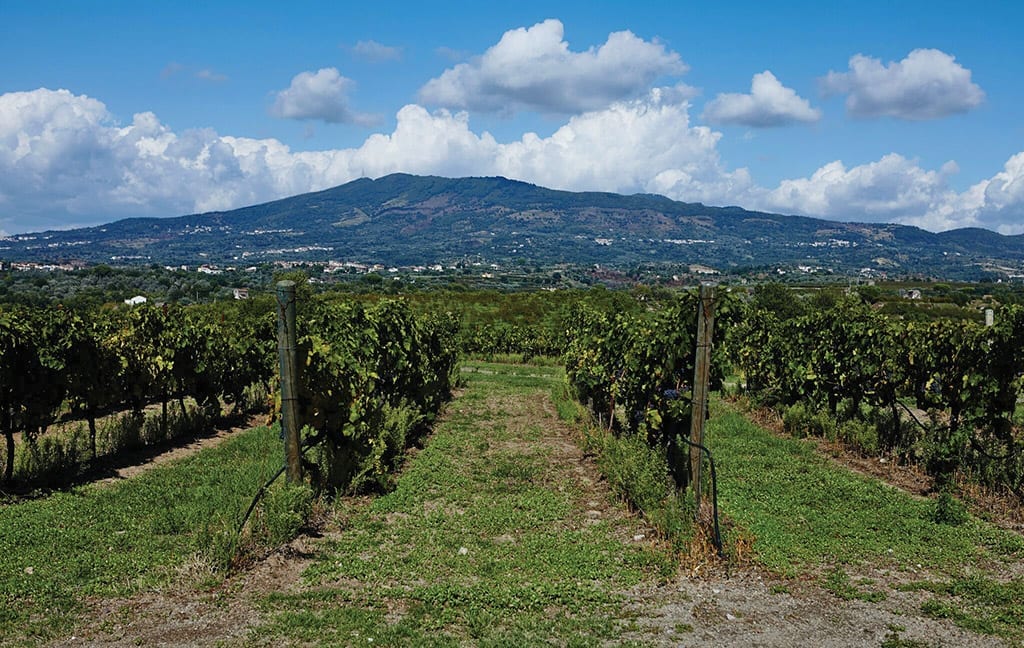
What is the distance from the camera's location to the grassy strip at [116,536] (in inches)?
244

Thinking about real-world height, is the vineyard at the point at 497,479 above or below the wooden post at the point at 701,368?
below

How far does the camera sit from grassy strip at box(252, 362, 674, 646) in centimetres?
589

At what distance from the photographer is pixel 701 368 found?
27.2 ft

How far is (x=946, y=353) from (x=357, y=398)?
381 inches

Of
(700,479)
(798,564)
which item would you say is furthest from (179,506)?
(798,564)

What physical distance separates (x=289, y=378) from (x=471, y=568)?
121 inches

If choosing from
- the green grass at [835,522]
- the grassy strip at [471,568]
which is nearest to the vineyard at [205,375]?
the grassy strip at [471,568]

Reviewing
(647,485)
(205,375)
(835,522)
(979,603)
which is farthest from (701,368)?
(205,375)

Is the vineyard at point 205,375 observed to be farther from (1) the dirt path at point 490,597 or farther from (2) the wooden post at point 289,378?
(1) the dirt path at point 490,597

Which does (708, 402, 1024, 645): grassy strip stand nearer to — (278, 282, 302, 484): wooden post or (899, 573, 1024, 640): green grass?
(899, 573, 1024, 640): green grass

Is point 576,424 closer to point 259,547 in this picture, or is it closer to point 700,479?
point 700,479

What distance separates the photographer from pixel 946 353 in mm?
12023

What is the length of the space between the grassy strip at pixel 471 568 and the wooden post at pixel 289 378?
1.00m

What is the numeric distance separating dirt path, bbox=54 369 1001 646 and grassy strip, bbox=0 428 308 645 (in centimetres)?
27
